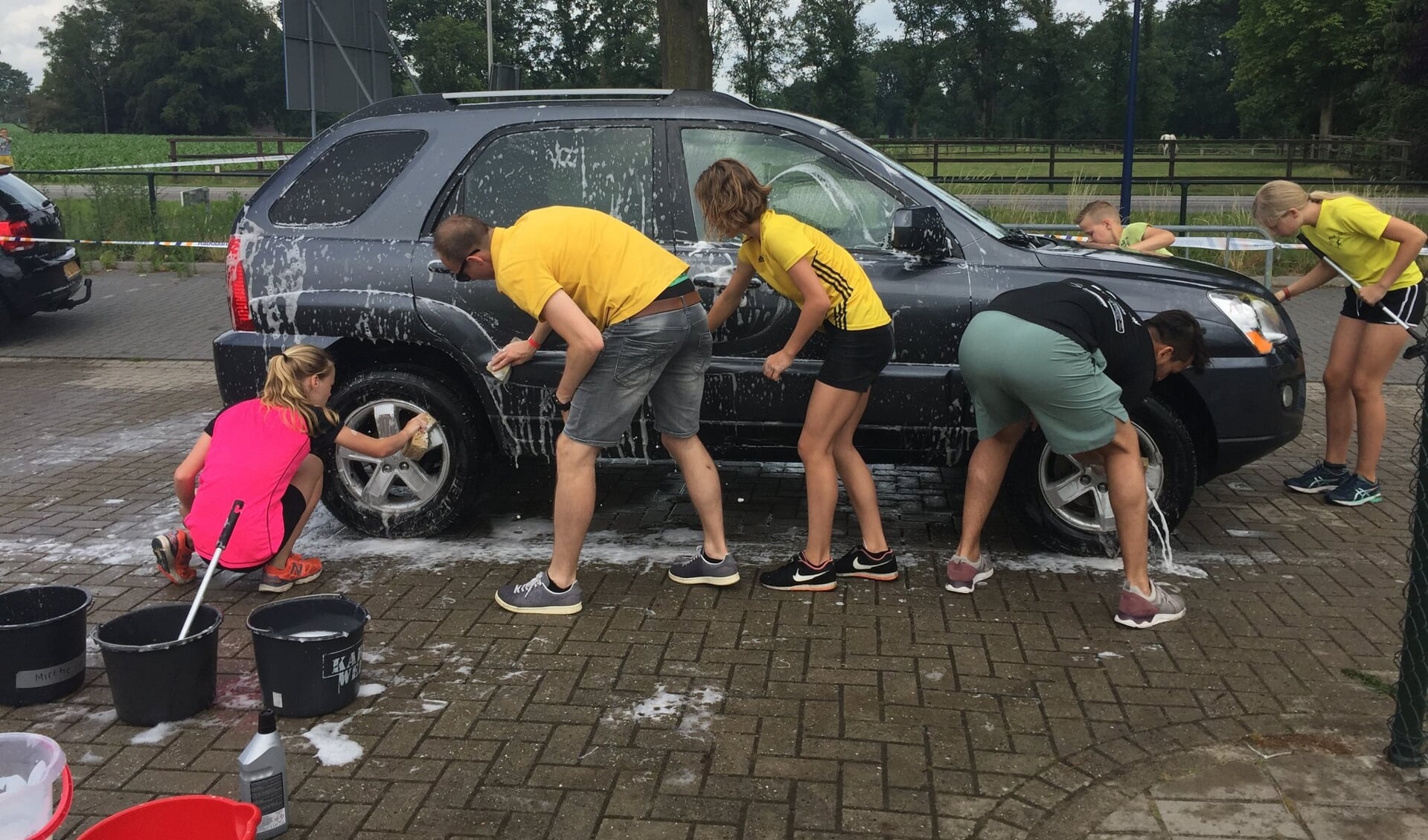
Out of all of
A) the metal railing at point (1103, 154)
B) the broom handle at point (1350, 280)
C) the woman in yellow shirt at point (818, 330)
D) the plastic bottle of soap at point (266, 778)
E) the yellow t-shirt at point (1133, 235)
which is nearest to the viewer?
the plastic bottle of soap at point (266, 778)

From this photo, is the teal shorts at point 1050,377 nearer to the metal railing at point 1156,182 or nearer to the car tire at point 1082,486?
the car tire at point 1082,486

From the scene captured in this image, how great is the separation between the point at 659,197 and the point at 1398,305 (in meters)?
3.55

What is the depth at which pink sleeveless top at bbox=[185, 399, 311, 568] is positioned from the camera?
466 cm

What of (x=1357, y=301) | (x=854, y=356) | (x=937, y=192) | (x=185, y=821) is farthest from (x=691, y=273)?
(x=1357, y=301)

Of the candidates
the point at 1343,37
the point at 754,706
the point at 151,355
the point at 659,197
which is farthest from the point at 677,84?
the point at 1343,37

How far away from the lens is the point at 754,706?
3.88 m

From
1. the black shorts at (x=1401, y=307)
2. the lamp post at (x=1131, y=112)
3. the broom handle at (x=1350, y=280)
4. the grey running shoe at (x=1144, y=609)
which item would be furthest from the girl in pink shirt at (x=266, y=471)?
the lamp post at (x=1131, y=112)

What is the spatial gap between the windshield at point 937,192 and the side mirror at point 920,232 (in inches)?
9.2

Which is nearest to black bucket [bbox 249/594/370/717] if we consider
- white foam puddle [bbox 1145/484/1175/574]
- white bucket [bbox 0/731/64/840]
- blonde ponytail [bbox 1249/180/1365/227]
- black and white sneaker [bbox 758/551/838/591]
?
white bucket [bbox 0/731/64/840]

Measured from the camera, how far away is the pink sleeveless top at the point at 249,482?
4.66 metres

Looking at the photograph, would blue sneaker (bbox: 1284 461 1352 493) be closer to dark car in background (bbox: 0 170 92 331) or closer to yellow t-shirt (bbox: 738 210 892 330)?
yellow t-shirt (bbox: 738 210 892 330)

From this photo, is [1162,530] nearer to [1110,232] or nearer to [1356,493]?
[1356,493]

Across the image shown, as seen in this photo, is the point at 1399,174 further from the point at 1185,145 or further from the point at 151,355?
the point at 151,355

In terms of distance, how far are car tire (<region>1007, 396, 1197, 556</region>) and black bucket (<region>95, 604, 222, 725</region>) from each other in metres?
3.13
